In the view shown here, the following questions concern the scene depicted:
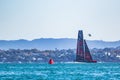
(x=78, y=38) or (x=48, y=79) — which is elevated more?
(x=78, y=38)

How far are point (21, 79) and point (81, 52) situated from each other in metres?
98.3

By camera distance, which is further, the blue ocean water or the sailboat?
the sailboat

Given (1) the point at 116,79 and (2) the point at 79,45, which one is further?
(2) the point at 79,45

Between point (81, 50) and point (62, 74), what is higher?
point (81, 50)

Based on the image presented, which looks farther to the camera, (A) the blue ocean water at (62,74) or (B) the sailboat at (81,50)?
(B) the sailboat at (81,50)

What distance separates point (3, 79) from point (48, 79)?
703 cm

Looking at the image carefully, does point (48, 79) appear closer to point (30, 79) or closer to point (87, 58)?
point (30, 79)

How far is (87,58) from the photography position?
19962 cm

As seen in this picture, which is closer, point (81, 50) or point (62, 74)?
point (62, 74)

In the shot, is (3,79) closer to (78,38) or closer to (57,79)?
(57,79)

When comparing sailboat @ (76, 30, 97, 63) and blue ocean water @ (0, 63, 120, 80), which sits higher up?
sailboat @ (76, 30, 97, 63)

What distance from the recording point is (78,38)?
19262 cm

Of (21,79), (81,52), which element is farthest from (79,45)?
(21,79)

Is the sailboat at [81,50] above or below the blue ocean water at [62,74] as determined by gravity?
above
